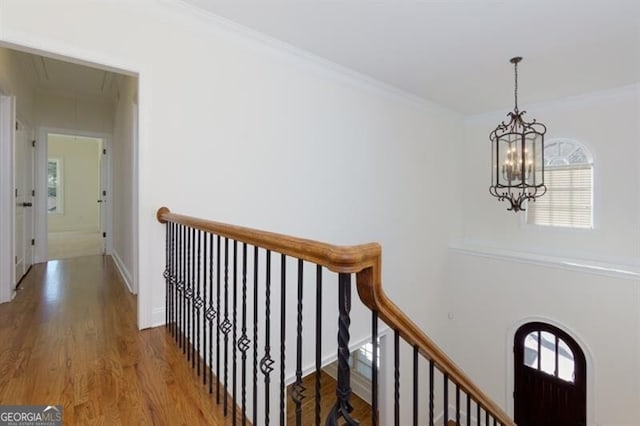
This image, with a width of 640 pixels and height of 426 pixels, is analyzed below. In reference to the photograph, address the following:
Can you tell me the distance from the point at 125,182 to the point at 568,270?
584 cm

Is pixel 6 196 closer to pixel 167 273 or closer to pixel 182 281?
pixel 167 273

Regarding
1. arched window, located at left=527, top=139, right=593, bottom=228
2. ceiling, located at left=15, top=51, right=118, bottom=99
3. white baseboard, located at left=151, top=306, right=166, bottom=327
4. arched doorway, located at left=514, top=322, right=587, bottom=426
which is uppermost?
ceiling, located at left=15, top=51, right=118, bottom=99

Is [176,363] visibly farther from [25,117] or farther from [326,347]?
[25,117]

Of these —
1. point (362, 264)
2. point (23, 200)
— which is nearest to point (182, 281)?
point (362, 264)

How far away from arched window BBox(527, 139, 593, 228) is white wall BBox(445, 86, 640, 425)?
11cm

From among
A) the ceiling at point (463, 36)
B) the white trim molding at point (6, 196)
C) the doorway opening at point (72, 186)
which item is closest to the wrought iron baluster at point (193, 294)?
the ceiling at point (463, 36)

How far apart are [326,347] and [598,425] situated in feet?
12.3

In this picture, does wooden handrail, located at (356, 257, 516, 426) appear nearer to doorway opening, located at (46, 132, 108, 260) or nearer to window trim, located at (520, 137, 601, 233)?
window trim, located at (520, 137, 601, 233)

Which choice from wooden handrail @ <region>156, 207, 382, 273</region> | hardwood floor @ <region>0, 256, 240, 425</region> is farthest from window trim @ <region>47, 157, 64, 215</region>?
wooden handrail @ <region>156, 207, 382, 273</region>

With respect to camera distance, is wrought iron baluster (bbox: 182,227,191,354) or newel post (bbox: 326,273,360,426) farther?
wrought iron baluster (bbox: 182,227,191,354)

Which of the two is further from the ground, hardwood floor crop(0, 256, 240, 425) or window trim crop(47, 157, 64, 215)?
window trim crop(47, 157, 64, 215)

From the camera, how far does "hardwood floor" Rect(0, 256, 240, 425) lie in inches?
58.1

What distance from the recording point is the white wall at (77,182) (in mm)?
7953

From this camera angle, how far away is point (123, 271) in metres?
3.90
